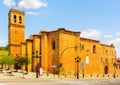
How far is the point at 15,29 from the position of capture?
83.5 metres

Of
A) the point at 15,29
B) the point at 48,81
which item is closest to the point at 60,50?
the point at 15,29

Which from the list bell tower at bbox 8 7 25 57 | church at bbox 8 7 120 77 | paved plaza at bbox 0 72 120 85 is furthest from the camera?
bell tower at bbox 8 7 25 57

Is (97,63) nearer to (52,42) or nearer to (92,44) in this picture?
(92,44)

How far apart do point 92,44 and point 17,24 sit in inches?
843

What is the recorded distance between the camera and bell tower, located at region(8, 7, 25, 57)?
8284 centimetres

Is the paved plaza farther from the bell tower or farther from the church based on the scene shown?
the bell tower

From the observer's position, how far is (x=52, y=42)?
71188 mm

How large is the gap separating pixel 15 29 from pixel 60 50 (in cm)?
2031

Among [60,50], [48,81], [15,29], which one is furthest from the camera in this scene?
[15,29]

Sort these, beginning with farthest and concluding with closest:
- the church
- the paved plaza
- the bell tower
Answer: the bell tower < the church < the paved plaza

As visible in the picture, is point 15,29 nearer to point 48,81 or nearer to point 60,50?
point 60,50

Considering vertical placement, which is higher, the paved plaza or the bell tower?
the bell tower

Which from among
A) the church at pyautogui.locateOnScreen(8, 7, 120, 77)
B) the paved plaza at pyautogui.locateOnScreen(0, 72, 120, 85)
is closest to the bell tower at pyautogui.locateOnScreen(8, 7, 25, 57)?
the church at pyautogui.locateOnScreen(8, 7, 120, 77)

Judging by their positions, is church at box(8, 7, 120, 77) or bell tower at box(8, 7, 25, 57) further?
bell tower at box(8, 7, 25, 57)
